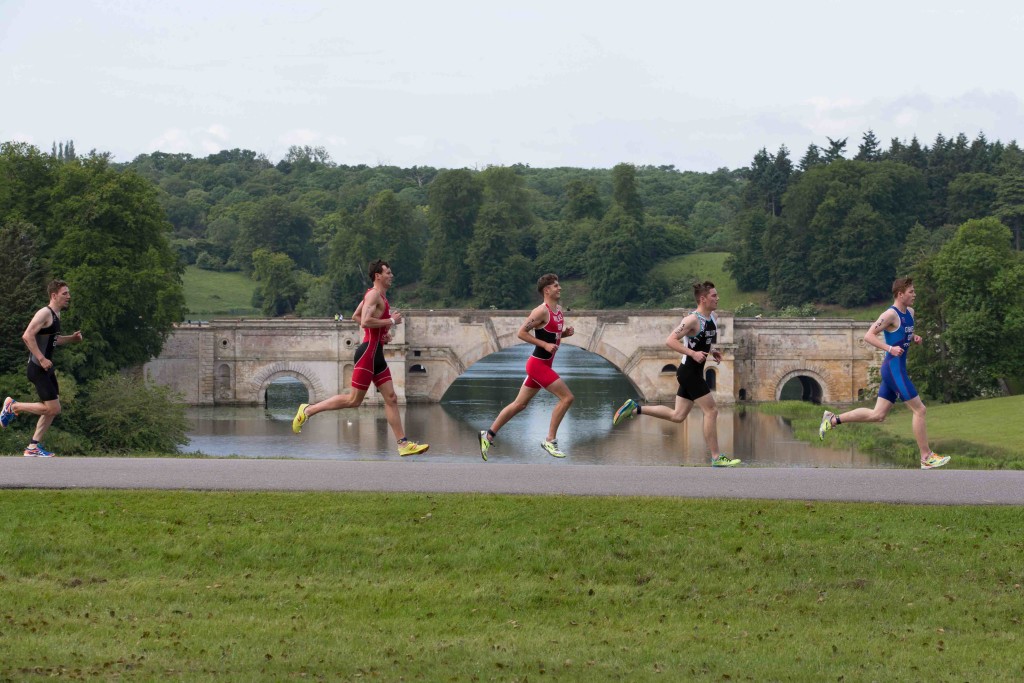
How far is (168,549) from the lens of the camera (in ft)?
39.8

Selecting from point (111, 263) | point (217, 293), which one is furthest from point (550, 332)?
point (217, 293)

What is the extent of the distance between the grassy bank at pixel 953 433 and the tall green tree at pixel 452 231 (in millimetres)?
46711

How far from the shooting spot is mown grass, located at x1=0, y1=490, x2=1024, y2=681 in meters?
9.72

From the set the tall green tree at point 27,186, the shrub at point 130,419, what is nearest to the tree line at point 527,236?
the tall green tree at point 27,186

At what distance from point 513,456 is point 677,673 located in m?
31.5

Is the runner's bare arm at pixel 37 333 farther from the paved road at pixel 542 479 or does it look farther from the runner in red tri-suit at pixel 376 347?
the runner in red tri-suit at pixel 376 347

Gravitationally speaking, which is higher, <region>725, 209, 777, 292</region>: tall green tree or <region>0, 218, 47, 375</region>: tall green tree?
<region>725, 209, 777, 292</region>: tall green tree

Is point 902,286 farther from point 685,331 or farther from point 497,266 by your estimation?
point 497,266

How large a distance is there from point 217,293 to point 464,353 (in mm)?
52974

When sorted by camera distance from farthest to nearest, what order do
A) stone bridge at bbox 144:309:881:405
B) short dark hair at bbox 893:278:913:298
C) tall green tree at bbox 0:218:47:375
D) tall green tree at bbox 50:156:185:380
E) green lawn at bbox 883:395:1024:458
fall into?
stone bridge at bbox 144:309:881:405 → tall green tree at bbox 50:156:185:380 → green lawn at bbox 883:395:1024:458 → tall green tree at bbox 0:218:47:375 → short dark hair at bbox 893:278:913:298

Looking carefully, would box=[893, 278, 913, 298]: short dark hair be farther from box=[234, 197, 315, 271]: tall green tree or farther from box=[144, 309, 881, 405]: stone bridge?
box=[234, 197, 315, 271]: tall green tree

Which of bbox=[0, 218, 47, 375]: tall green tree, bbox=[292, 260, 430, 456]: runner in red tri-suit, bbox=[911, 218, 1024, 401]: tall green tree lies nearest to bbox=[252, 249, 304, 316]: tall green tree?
bbox=[911, 218, 1024, 401]: tall green tree

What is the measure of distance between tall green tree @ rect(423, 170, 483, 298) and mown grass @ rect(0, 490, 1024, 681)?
84266mm

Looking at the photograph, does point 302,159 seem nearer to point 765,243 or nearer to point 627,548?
point 765,243
